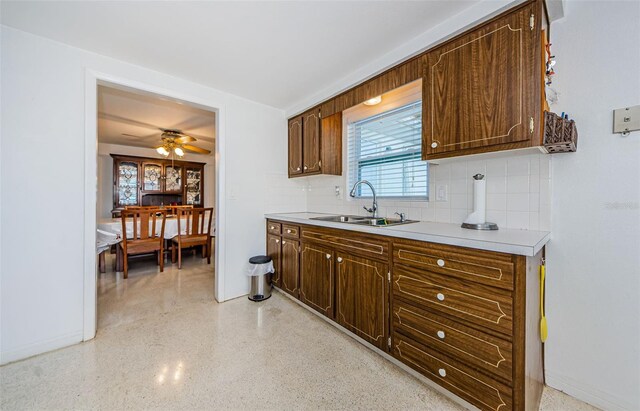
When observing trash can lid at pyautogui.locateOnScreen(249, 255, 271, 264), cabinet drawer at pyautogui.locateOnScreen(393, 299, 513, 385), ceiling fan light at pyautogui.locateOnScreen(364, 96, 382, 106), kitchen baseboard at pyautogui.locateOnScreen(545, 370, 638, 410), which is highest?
ceiling fan light at pyautogui.locateOnScreen(364, 96, 382, 106)

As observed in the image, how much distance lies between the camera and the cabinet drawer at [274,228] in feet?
9.38

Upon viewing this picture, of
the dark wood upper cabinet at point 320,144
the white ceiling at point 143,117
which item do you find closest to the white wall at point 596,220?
the dark wood upper cabinet at point 320,144

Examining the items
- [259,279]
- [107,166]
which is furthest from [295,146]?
[107,166]

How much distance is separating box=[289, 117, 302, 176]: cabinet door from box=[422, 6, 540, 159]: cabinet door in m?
1.65

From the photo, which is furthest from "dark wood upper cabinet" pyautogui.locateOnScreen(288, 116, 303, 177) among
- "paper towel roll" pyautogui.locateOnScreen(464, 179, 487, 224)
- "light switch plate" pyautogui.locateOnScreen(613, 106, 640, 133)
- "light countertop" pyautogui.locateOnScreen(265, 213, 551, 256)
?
"light switch plate" pyautogui.locateOnScreen(613, 106, 640, 133)

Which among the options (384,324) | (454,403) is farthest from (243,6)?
(454,403)

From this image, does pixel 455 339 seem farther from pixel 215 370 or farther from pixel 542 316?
pixel 215 370

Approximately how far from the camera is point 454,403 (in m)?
1.40

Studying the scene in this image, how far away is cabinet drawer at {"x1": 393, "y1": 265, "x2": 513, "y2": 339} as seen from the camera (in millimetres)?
1177

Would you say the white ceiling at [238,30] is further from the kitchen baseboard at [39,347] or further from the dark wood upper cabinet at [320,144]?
the kitchen baseboard at [39,347]

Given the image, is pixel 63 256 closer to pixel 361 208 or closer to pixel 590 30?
pixel 361 208

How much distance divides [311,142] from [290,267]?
147 centimetres

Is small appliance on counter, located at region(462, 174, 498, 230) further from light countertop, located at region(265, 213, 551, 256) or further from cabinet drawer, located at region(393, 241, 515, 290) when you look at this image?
cabinet drawer, located at region(393, 241, 515, 290)

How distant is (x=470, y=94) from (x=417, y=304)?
4.44 ft
